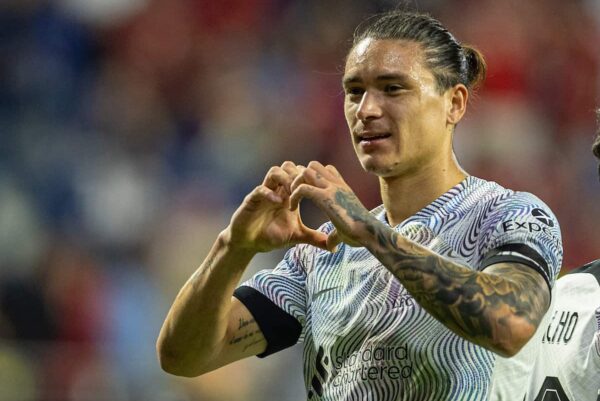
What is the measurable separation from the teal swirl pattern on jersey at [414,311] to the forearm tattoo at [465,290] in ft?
0.41

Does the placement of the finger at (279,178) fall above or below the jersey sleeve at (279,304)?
above

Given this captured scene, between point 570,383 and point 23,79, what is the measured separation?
3874mm

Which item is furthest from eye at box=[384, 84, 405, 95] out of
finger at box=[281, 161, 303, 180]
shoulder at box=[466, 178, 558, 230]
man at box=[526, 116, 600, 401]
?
man at box=[526, 116, 600, 401]

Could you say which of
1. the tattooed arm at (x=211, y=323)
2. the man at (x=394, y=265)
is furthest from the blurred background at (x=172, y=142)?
the man at (x=394, y=265)

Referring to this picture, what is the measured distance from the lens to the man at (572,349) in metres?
3.30

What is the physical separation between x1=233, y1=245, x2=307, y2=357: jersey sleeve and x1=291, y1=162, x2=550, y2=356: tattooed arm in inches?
24.3

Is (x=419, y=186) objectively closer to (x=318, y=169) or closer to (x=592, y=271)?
(x=318, y=169)

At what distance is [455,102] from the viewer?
3.12m

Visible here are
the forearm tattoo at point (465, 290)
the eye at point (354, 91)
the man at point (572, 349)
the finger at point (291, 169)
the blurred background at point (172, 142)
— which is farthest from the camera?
the blurred background at point (172, 142)

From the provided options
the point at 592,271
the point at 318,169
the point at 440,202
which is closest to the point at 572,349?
the point at 592,271

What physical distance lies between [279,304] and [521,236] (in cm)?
83

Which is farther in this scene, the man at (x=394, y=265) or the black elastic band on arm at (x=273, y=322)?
the black elastic band on arm at (x=273, y=322)

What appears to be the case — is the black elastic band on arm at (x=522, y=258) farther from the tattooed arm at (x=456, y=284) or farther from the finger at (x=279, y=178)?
the finger at (x=279, y=178)

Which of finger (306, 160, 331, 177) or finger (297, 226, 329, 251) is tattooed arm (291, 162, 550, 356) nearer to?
finger (306, 160, 331, 177)
